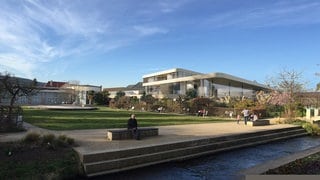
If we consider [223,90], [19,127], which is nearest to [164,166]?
[19,127]

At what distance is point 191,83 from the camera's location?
71312 mm

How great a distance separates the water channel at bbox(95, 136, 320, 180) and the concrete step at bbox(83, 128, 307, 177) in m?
0.28

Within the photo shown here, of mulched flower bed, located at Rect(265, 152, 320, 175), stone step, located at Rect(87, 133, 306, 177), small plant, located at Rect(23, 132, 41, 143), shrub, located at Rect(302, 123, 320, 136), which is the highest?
small plant, located at Rect(23, 132, 41, 143)

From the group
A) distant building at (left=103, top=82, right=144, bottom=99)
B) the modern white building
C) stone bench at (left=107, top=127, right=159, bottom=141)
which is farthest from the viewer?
distant building at (left=103, top=82, right=144, bottom=99)

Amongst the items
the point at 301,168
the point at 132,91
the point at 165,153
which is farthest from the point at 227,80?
the point at 301,168

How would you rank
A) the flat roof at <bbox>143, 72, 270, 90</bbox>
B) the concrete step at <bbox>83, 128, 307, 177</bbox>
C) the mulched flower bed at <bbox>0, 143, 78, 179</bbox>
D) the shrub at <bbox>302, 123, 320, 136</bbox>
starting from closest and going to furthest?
the mulched flower bed at <bbox>0, 143, 78, 179</bbox> → the concrete step at <bbox>83, 128, 307, 177</bbox> → the shrub at <bbox>302, 123, 320, 136</bbox> → the flat roof at <bbox>143, 72, 270, 90</bbox>

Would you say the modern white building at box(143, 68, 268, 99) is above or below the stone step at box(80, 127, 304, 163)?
above

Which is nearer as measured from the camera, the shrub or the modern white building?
the shrub

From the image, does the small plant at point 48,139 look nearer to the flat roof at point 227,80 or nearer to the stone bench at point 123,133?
the stone bench at point 123,133

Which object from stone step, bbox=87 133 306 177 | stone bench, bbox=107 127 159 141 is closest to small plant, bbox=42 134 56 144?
stone step, bbox=87 133 306 177

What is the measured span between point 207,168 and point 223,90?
2208 inches

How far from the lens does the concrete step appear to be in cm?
1295

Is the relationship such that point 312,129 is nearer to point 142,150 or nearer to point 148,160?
point 148,160

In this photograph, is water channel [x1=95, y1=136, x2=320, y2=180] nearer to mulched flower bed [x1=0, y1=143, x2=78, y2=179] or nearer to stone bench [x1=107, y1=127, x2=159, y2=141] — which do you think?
mulched flower bed [x1=0, y1=143, x2=78, y2=179]
